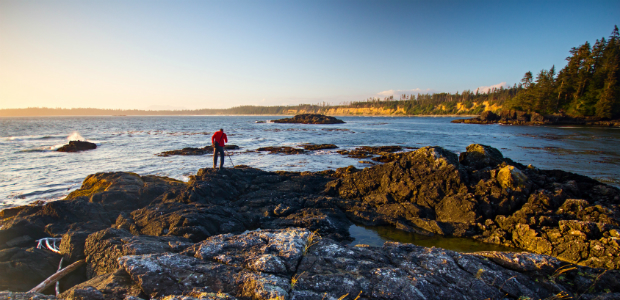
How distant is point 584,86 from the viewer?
6031cm

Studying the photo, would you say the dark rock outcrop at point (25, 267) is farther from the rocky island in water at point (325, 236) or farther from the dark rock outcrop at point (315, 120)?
the dark rock outcrop at point (315, 120)

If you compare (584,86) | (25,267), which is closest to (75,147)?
(25,267)

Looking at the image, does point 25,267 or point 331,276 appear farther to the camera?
point 25,267

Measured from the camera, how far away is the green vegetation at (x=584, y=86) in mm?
53534

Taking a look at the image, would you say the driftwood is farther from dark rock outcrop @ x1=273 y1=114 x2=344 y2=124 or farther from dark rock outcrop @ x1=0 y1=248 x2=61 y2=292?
dark rock outcrop @ x1=273 y1=114 x2=344 y2=124

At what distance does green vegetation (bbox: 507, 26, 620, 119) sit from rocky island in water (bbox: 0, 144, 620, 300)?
69.8m

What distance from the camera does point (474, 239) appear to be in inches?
299

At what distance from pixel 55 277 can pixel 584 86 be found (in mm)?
92884

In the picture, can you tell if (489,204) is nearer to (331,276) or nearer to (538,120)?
(331,276)

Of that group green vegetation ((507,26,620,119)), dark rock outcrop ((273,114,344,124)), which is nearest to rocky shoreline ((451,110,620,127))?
green vegetation ((507,26,620,119))

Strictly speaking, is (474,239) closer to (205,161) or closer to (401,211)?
(401,211)

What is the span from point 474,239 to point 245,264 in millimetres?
7271

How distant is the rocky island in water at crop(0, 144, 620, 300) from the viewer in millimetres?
3391

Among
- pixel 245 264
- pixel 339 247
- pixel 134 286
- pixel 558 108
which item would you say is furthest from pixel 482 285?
pixel 558 108
